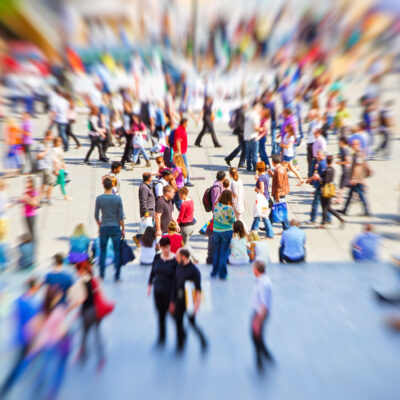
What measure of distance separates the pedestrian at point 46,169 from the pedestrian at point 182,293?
20.5 ft

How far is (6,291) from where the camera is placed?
22.5 feet

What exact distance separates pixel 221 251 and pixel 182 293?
214cm

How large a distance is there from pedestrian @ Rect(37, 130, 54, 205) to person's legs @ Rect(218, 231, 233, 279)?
5020 millimetres

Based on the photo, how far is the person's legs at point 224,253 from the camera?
6.98 metres

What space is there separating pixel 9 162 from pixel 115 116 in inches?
131

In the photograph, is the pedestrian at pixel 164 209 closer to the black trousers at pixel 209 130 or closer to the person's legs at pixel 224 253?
the person's legs at pixel 224 253

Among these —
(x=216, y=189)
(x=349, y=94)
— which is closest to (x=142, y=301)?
(x=216, y=189)

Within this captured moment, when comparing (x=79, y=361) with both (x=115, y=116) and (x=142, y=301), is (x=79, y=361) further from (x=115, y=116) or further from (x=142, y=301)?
(x=115, y=116)

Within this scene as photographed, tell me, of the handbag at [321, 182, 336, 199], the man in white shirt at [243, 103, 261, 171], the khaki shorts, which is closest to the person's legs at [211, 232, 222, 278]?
the handbag at [321, 182, 336, 199]

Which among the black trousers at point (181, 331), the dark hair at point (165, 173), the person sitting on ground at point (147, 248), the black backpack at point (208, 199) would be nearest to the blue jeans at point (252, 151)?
the dark hair at point (165, 173)

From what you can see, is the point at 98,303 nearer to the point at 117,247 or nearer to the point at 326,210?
the point at 117,247

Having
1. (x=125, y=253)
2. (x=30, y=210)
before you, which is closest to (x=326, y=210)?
(x=125, y=253)

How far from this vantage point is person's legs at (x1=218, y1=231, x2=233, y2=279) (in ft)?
22.9

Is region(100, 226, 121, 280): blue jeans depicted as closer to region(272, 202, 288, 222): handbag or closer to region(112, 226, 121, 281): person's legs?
region(112, 226, 121, 281): person's legs
